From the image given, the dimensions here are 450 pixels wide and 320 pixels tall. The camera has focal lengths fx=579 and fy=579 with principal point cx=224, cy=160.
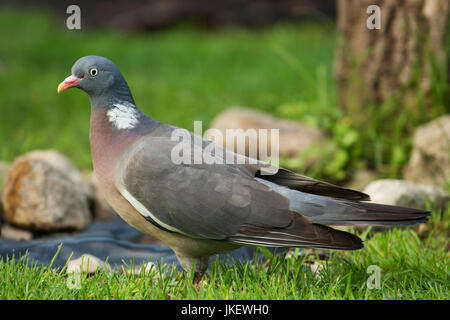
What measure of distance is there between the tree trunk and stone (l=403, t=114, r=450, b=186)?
325 mm

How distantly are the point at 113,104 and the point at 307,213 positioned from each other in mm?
1100

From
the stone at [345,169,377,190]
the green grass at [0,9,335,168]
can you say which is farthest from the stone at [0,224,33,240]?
the stone at [345,169,377,190]

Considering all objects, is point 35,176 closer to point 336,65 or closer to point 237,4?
point 336,65

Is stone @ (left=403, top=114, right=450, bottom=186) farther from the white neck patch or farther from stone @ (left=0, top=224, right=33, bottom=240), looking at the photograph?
stone @ (left=0, top=224, right=33, bottom=240)

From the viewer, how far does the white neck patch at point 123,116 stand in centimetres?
286

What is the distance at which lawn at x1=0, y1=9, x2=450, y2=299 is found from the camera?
9.04 feet

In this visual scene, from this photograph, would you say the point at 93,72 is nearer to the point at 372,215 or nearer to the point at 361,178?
the point at 372,215

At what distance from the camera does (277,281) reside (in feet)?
9.16

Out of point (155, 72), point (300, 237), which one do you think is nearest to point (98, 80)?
point (300, 237)

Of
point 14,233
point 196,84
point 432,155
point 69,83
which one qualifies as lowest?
point 14,233

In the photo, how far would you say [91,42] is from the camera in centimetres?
888

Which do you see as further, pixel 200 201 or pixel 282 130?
pixel 282 130

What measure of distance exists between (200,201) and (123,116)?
597 mm
